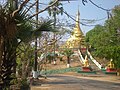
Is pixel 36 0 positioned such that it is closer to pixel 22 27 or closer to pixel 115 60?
pixel 22 27

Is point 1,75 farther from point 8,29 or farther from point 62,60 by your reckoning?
point 62,60

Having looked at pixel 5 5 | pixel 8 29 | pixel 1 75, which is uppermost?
pixel 5 5

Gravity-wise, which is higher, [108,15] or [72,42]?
[72,42]

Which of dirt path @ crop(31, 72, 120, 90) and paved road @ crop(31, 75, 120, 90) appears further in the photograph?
dirt path @ crop(31, 72, 120, 90)

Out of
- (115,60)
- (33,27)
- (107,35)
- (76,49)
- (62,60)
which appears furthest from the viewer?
(76,49)

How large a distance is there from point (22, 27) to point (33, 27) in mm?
890

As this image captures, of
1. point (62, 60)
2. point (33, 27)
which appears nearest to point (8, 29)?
point (33, 27)

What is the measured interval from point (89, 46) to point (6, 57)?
5556cm

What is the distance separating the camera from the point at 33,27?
957cm

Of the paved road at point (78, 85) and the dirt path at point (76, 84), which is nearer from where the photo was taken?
the paved road at point (78, 85)

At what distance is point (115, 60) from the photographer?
36375 mm

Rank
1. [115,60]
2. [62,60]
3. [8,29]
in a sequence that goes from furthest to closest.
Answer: [62,60] → [115,60] → [8,29]

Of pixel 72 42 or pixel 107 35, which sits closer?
pixel 107 35

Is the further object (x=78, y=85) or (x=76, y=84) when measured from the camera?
(x=76, y=84)
